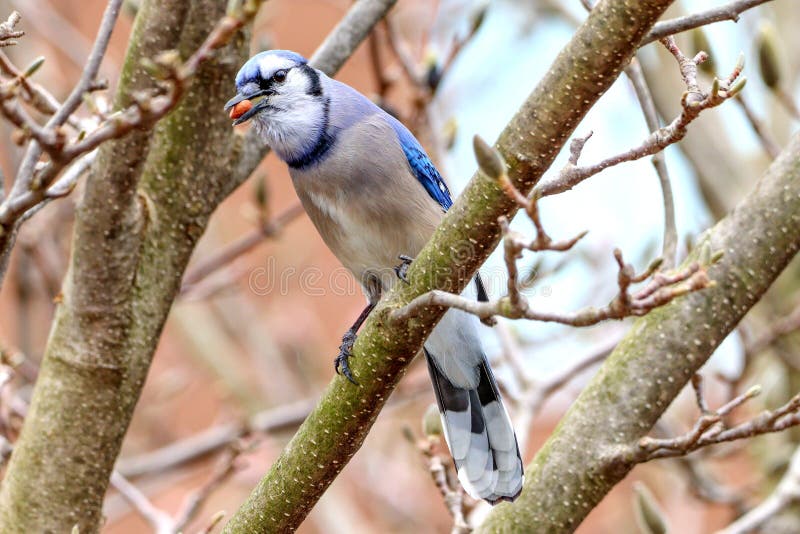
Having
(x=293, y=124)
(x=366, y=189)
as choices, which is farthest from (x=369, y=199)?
(x=293, y=124)

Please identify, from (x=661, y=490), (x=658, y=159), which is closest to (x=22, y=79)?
(x=658, y=159)

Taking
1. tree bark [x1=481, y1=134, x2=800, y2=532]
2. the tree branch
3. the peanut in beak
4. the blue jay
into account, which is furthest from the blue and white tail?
the peanut in beak

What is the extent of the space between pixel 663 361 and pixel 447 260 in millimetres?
571

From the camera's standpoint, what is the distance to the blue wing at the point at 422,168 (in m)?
2.82

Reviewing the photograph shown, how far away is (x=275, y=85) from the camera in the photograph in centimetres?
273

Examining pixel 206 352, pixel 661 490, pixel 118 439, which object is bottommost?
pixel 661 490

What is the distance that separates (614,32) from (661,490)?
3437 mm

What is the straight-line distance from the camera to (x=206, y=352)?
4.20m

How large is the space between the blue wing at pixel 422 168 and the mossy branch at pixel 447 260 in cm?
110

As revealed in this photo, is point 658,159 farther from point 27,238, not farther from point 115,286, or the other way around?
point 27,238

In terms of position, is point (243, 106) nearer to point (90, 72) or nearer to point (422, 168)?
point (422, 168)

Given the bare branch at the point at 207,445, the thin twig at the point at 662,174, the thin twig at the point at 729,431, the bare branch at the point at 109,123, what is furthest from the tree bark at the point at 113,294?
the bare branch at the point at 207,445

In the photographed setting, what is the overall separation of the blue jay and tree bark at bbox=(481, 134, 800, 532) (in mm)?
524

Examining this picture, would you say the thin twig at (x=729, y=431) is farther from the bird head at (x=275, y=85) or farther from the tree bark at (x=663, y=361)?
the bird head at (x=275, y=85)
